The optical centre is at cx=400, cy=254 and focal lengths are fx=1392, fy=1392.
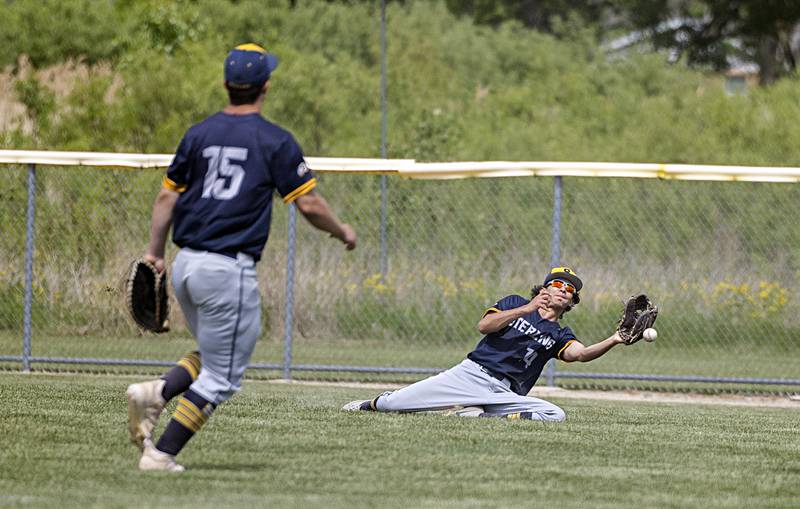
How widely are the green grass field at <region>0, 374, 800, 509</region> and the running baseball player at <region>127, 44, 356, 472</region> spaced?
0.47 meters

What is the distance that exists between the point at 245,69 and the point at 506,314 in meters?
3.13

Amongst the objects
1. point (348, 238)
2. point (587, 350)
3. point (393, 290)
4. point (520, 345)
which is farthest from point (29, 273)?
point (348, 238)

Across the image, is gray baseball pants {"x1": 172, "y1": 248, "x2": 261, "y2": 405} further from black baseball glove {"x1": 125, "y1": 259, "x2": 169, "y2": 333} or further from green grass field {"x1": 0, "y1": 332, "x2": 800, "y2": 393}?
green grass field {"x1": 0, "y1": 332, "x2": 800, "y2": 393}

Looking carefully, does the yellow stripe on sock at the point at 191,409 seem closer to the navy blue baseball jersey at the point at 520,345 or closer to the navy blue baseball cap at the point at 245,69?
the navy blue baseball cap at the point at 245,69

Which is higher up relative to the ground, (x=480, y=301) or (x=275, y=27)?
(x=275, y=27)

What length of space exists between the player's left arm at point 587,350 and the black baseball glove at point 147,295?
3.07 metres

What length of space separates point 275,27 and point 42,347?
20.2 metres

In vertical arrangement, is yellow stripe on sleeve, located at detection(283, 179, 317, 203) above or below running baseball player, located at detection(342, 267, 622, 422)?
above

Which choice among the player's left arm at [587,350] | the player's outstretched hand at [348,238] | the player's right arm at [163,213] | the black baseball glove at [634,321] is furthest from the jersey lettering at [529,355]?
the player's right arm at [163,213]

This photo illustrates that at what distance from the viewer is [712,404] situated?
1163 cm

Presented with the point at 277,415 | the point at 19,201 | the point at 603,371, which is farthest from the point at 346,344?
the point at 277,415

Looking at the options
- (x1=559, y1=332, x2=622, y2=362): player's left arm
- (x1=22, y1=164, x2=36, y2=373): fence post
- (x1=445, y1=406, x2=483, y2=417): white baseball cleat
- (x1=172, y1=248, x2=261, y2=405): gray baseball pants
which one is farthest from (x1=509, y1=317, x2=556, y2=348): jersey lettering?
(x1=22, y1=164, x2=36, y2=373): fence post

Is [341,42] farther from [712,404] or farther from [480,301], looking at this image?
[712,404]

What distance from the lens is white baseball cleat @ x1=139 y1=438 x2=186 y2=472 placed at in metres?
6.05
